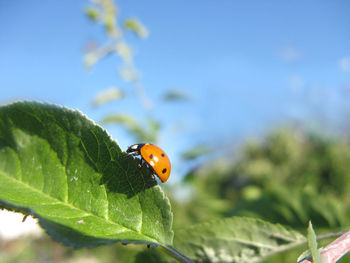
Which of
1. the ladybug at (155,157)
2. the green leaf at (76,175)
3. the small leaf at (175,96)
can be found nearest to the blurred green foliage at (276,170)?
the small leaf at (175,96)

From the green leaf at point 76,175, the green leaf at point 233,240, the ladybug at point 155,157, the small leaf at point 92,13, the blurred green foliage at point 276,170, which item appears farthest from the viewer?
the blurred green foliage at point 276,170

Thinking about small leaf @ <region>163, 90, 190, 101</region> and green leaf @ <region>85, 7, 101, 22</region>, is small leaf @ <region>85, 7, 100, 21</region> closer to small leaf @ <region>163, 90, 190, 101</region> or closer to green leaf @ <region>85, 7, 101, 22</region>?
green leaf @ <region>85, 7, 101, 22</region>

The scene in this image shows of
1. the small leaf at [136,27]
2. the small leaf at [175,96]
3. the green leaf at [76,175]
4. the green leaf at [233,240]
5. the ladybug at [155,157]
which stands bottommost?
the green leaf at [233,240]

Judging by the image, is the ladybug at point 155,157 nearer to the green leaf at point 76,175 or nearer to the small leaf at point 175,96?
the green leaf at point 76,175

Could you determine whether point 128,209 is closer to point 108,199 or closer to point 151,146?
point 108,199

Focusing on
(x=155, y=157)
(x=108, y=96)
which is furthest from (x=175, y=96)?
(x=155, y=157)

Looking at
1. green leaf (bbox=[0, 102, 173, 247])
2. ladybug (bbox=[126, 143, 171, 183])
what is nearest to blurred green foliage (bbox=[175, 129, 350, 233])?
ladybug (bbox=[126, 143, 171, 183])

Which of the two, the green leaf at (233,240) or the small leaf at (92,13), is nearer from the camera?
the green leaf at (233,240)
